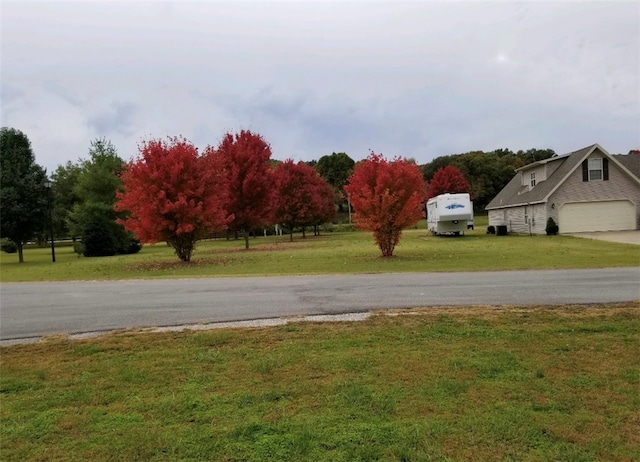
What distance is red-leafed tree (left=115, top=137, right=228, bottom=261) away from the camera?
69.1 feet

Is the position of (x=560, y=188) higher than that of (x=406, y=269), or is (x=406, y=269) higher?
(x=560, y=188)

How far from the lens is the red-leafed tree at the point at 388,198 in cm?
2064

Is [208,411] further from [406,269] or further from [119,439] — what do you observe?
[406,269]

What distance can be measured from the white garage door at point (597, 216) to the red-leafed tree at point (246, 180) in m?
20.2

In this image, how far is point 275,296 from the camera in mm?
10250

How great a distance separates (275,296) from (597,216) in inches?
1221

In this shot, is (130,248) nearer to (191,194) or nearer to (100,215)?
(100,215)

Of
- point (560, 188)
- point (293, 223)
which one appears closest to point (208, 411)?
point (560, 188)

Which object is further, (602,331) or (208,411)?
(602,331)

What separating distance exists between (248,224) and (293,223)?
9.32 metres

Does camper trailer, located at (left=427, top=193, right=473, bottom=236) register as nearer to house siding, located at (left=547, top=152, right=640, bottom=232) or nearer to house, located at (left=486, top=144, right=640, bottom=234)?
house, located at (left=486, top=144, right=640, bottom=234)

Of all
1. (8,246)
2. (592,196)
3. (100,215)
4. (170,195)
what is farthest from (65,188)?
(592,196)

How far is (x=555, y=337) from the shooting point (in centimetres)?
600

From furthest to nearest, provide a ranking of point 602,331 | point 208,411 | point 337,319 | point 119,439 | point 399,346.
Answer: point 337,319
point 602,331
point 399,346
point 208,411
point 119,439
